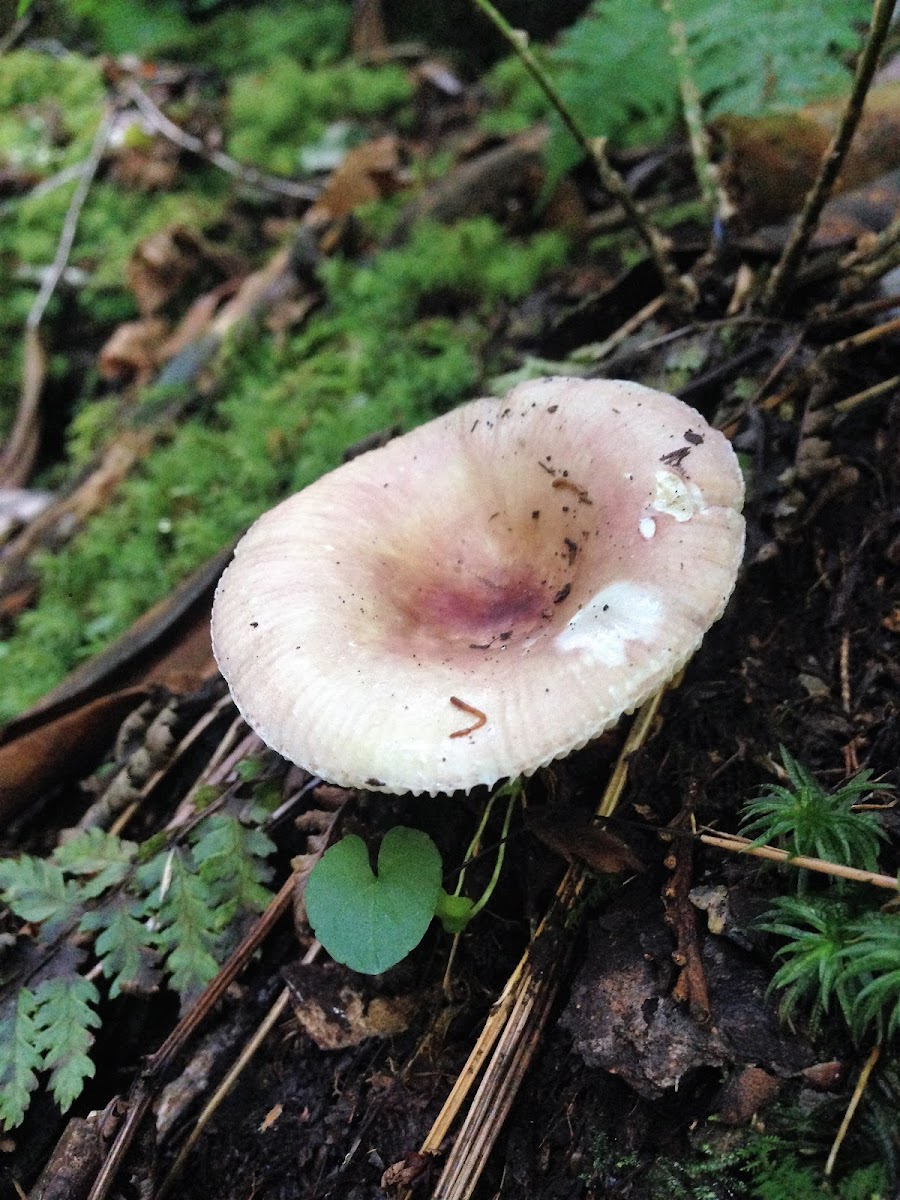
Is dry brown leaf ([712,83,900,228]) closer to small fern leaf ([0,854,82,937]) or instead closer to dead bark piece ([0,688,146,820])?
dead bark piece ([0,688,146,820])

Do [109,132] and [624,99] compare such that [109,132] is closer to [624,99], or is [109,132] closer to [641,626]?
[624,99]

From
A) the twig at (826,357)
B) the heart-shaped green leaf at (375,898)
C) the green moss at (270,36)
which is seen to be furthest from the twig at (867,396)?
the green moss at (270,36)

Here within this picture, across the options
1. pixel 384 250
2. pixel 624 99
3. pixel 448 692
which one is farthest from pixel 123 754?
pixel 624 99

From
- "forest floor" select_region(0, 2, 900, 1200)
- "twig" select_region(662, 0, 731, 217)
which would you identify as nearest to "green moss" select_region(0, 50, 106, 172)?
"forest floor" select_region(0, 2, 900, 1200)

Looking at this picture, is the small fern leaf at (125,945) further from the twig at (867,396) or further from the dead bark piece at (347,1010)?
the twig at (867,396)

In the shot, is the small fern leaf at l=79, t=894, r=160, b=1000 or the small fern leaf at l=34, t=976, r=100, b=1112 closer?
the small fern leaf at l=34, t=976, r=100, b=1112
